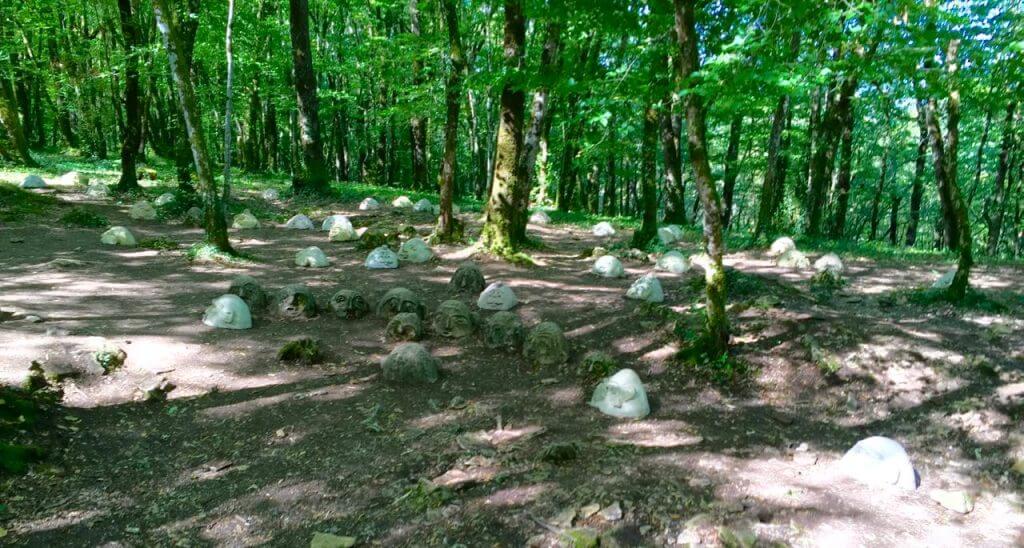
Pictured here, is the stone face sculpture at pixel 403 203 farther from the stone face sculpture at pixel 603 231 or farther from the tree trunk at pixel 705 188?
the tree trunk at pixel 705 188

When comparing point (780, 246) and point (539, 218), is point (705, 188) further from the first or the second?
point (539, 218)

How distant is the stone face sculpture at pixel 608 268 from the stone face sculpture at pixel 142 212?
8.80 m

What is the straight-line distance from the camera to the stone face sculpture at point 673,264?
27.6 feet

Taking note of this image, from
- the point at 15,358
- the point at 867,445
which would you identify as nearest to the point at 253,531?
the point at 15,358

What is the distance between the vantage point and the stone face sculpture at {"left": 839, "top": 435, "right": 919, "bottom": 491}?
372 cm

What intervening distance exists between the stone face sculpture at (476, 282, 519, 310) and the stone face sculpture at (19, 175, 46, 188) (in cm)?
1154

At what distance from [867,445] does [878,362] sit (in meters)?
1.52

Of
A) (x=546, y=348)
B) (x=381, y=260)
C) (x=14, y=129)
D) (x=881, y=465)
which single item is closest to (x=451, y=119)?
(x=381, y=260)

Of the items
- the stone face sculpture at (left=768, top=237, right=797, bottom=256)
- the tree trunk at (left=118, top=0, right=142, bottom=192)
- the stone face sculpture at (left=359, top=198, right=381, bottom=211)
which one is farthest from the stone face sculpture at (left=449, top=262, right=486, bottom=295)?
the tree trunk at (left=118, top=0, right=142, bottom=192)

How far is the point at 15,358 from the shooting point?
419 centimetres

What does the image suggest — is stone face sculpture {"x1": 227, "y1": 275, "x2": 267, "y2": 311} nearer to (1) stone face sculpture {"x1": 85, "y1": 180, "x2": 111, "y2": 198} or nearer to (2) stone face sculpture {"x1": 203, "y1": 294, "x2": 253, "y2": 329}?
(2) stone face sculpture {"x1": 203, "y1": 294, "x2": 253, "y2": 329}

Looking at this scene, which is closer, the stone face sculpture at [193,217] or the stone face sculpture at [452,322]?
the stone face sculpture at [452,322]

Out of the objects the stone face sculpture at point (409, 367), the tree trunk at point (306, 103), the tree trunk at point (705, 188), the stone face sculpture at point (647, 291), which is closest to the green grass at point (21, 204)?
the tree trunk at point (306, 103)

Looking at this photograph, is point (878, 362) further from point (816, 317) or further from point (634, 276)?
point (634, 276)
